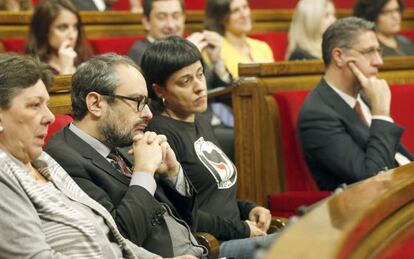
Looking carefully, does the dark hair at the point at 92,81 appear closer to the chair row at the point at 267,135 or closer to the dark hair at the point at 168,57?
the dark hair at the point at 168,57

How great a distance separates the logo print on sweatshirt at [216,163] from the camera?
126cm

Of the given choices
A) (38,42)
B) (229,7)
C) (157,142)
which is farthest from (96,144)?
(229,7)

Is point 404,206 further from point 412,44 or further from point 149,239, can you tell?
point 412,44

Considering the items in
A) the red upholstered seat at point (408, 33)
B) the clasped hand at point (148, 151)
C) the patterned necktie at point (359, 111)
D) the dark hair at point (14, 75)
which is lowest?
the red upholstered seat at point (408, 33)

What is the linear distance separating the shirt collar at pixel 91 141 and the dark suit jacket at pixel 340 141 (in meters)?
0.51

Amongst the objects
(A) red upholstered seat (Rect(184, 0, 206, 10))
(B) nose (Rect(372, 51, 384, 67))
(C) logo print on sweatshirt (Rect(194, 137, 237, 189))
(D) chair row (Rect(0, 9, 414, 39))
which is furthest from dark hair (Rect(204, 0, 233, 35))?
(C) logo print on sweatshirt (Rect(194, 137, 237, 189))

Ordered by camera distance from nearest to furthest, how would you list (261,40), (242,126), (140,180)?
(140,180) < (242,126) < (261,40)

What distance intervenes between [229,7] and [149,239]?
1075mm

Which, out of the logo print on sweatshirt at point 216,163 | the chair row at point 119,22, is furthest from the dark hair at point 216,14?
the logo print on sweatshirt at point 216,163

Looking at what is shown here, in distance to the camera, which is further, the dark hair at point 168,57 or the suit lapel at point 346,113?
the suit lapel at point 346,113

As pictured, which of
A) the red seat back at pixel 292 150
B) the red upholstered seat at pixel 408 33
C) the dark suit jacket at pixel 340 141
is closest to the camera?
the dark suit jacket at pixel 340 141

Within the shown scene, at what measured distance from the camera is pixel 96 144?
1.07m

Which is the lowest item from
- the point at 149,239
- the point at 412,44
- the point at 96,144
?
the point at 412,44

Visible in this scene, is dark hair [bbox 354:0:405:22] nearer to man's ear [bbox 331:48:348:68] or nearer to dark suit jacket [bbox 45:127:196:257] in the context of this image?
man's ear [bbox 331:48:348:68]
